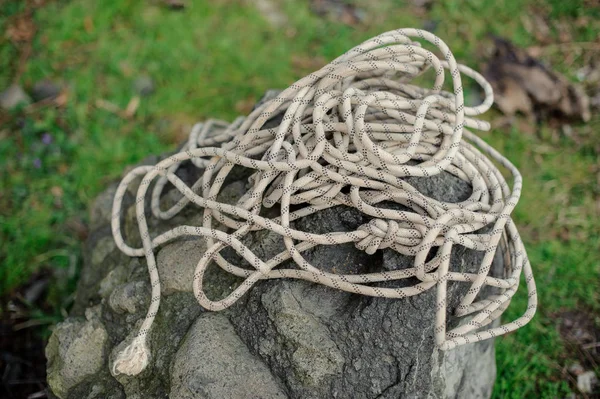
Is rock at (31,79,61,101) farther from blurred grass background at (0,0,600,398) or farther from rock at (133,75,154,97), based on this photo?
rock at (133,75,154,97)

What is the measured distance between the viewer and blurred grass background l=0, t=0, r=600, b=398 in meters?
2.61

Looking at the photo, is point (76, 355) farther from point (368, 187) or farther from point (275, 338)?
point (368, 187)

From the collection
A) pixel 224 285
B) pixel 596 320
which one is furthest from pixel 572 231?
pixel 224 285

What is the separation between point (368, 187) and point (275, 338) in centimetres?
53

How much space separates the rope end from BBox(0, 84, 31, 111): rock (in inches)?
84.2

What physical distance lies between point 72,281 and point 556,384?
2230mm

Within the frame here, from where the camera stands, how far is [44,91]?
323cm

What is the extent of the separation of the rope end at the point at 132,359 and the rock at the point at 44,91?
2.12 m

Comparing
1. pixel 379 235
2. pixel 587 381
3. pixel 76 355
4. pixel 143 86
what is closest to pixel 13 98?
pixel 143 86

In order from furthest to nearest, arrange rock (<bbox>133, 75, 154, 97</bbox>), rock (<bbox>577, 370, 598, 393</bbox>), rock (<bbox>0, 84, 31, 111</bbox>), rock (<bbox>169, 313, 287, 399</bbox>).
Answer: rock (<bbox>133, 75, 154, 97</bbox>), rock (<bbox>0, 84, 31, 111</bbox>), rock (<bbox>577, 370, 598, 393</bbox>), rock (<bbox>169, 313, 287, 399</bbox>)

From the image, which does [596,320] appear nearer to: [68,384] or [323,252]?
[323,252]

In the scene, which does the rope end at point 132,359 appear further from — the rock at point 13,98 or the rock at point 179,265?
the rock at point 13,98

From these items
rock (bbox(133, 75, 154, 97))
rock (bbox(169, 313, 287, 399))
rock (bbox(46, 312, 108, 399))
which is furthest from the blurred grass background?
rock (bbox(169, 313, 287, 399))

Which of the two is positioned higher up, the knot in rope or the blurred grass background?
the knot in rope
